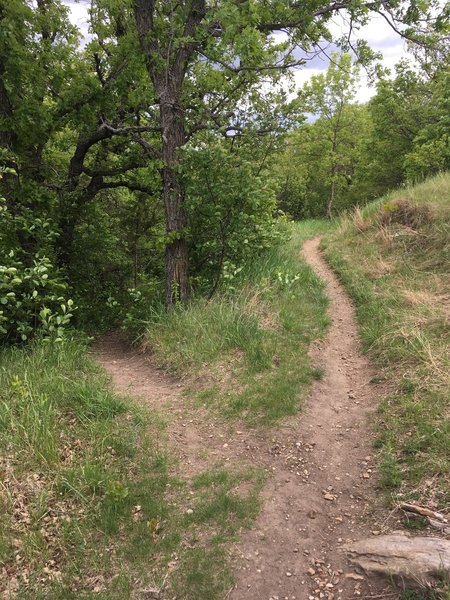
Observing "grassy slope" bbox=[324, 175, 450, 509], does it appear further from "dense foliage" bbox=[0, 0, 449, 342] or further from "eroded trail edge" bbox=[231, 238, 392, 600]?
"dense foliage" bbox=[0, 0, 449, 342]

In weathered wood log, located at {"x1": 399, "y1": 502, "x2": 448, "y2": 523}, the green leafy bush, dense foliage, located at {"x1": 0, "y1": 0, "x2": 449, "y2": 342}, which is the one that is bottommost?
weathered wood log, located at {"x1": 399, "y1": 502, "x2": 448, "y2": 523}

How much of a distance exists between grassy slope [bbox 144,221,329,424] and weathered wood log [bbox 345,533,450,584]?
1.58 meters

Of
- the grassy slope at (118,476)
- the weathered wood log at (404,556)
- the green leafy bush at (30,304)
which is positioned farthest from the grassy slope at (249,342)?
the weathered wood log at (404,556)

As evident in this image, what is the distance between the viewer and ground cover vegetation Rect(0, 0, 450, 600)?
10.2 ft

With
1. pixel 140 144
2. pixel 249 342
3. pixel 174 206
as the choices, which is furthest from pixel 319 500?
pixel 140 144

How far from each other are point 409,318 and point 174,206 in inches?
146

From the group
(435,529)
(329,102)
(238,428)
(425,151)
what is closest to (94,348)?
(238,428)

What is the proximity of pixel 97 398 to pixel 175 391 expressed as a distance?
1.04 metres

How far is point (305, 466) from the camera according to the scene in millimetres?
3740

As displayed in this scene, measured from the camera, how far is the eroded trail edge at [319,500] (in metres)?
2.71

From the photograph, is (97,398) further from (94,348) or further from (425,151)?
(425,151)

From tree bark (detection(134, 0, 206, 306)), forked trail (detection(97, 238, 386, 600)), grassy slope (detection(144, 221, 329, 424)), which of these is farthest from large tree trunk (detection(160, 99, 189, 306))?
forked trail (detection(97, 238, 386, 600))

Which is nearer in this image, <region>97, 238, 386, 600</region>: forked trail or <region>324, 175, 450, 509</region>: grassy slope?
<region>97, 238, 386, 600</region>: forked trail

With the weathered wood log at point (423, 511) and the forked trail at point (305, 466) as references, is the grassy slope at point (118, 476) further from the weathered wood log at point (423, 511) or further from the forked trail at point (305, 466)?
the weathered wood log at point (423, 511)
